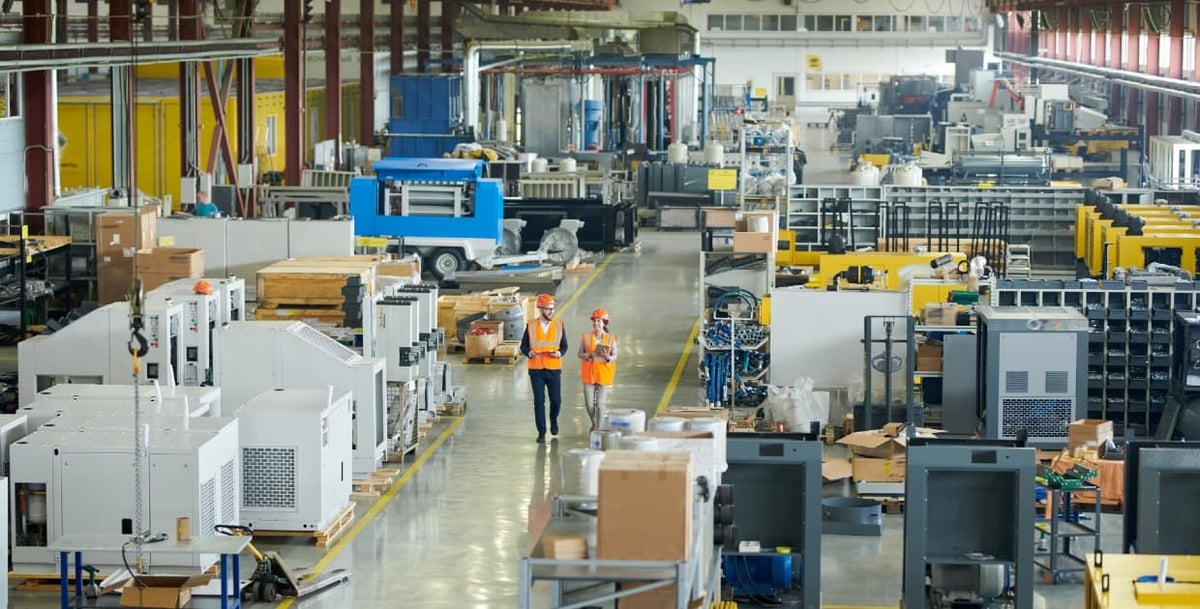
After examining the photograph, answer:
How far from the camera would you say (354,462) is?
1503 centimetres

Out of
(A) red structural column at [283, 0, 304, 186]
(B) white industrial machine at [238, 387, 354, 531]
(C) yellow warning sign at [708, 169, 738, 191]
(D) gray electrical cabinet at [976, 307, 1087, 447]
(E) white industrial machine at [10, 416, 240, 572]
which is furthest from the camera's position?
(A) red structural column at [283, 0, 304, 186]

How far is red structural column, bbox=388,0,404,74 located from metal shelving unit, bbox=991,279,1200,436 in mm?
26246

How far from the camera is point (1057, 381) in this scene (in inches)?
619

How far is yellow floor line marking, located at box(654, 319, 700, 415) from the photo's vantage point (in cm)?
1858

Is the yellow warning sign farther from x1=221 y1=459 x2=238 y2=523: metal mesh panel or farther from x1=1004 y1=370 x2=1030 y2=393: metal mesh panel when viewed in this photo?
x1=221 y1=459 x2=238 y2=523: metal mesh panel

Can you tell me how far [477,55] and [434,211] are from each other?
1282 centimetres

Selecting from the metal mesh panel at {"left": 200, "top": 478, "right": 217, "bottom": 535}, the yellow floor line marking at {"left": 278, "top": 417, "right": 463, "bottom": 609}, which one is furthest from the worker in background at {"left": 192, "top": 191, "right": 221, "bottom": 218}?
the metal mesh panel at {"left": 200, "top": 478, "right": 217, "bottom": 535}

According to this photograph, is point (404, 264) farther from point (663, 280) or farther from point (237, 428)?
point (663, 280)

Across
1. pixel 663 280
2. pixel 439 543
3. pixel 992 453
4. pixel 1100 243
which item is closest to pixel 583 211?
pixel 663 280

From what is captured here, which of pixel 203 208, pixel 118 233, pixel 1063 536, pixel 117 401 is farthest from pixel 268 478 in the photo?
pixel 203 208

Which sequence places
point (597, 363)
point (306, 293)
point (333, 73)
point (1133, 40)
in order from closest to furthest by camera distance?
1. point (597, 363)
2. point (306, 293)
3. point (333, 73)
4. point (1133, 40)

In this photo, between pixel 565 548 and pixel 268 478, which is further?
pixel 268 478

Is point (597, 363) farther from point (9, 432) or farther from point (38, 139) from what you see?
point (38, 139)

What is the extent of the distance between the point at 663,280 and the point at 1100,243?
661 centimetres
